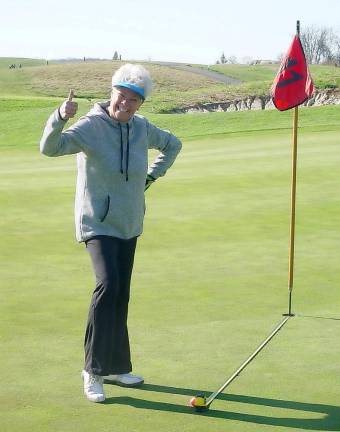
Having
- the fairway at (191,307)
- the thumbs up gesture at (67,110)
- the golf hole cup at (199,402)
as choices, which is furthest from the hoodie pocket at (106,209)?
the golf hole cup at (199,402)

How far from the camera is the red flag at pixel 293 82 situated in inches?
346

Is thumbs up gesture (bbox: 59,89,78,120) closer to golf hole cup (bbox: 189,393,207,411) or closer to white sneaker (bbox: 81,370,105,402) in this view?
white sneaker (bbox: 81,370,105,402)

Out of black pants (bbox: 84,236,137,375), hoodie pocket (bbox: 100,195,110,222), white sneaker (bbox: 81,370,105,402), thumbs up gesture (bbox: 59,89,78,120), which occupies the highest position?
thumbs up gesture (bbox: 59,89,78,120)

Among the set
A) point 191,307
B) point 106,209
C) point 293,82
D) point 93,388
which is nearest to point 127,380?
point 93,388

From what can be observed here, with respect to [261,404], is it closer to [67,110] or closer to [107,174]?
[107,174]

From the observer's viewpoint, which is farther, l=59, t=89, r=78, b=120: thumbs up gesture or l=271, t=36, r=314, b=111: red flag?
l=271, t=36, r=314, b=111: red flag

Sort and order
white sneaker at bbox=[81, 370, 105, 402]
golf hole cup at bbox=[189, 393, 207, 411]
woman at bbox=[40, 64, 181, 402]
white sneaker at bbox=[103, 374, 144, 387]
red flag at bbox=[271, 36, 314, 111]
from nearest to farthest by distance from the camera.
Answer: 1. golf hole cup at bbox=[189, 393, 207, 411]
2. white sneaker at bbox=[81, 370, 105, 402]
3. woman at bbox=[40, 64, 181, 402]
4. white sneaker at bbox=[103, 374, 144, 387]
5. red flag at bbox=[271, 36, 314, 111]

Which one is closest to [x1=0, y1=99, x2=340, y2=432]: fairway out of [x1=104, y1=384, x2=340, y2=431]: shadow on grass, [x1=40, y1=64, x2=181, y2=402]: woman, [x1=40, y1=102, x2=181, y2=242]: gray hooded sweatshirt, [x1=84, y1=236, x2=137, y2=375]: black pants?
[x1=104, y1=384, x2=340, y2=431]: shadow on grass

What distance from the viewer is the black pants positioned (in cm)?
632

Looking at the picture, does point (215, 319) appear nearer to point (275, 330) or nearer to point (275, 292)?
point (275, 330)

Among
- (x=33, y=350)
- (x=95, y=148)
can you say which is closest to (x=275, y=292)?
(x=33, y=350)

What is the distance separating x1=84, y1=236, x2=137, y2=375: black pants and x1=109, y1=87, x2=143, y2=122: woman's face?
0.74m

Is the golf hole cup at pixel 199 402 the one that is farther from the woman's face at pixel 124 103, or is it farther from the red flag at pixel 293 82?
the red flag at pixel 293 82

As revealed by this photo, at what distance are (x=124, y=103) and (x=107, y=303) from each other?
47.4 inches
